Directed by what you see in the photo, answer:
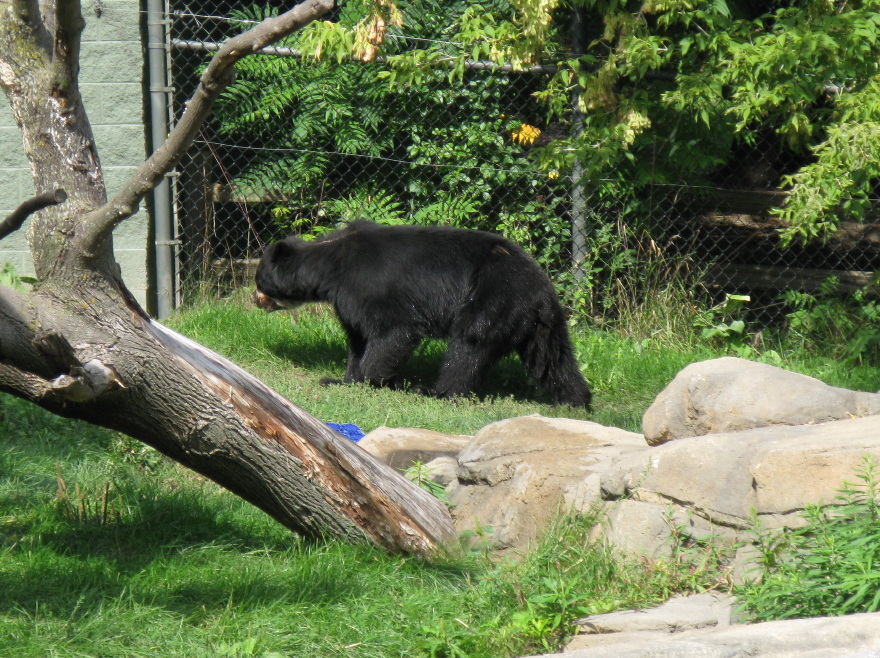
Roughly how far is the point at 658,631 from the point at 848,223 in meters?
7.18

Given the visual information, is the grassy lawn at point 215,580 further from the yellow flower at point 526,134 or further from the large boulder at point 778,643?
the yellow flower at point 526,134

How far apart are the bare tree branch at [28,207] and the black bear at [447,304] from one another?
499 centimetres

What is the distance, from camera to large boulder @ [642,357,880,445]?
4047 millimetres

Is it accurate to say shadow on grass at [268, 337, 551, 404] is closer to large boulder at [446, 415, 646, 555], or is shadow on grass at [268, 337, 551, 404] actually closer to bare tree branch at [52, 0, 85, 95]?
large boulder at [446, 415, 646, 555]

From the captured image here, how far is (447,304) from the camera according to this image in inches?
296

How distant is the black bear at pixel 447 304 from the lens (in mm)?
7301

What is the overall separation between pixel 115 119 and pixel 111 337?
20.3 feet

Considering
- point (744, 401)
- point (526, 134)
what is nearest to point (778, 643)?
point (744, 401)

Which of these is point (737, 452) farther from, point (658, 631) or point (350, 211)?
point (350, 211)

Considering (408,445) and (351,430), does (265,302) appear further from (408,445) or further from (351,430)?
(408,445)

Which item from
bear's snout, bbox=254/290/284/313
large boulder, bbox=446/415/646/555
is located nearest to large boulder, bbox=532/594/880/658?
large boulder, bbox=446/415/646/555

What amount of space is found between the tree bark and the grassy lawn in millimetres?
349

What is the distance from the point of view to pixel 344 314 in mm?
7758

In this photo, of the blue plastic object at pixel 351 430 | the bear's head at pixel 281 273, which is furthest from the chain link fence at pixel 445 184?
the blue plastic object at pixel 351 430
